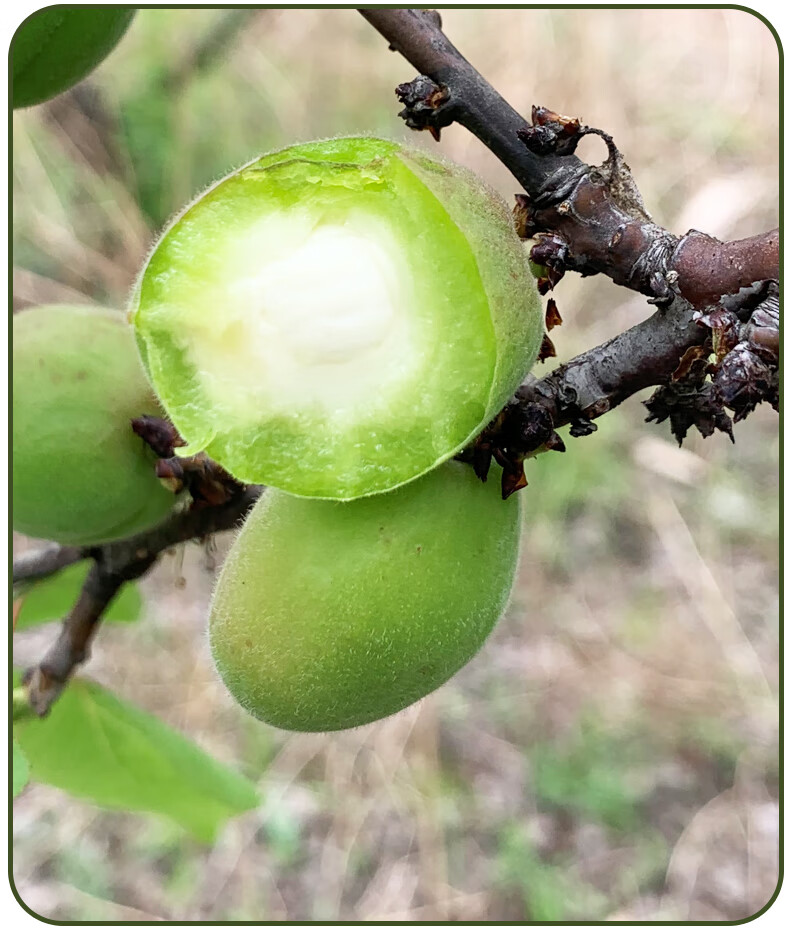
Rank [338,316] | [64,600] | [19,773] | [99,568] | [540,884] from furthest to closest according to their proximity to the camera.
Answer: [540,884] < [64,600] < [99,568] < [19,773] < [338,316]

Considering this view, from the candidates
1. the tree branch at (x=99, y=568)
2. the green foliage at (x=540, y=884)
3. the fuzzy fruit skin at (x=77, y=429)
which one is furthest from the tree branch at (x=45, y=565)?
the green foliage at (x=540, y=884)

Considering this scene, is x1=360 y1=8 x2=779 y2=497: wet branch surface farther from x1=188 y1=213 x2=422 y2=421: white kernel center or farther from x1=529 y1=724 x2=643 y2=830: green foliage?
x1=529 y1=724 x2=643 y2=830: green foliage

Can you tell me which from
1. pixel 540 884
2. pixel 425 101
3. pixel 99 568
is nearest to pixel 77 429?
pixel 99 568

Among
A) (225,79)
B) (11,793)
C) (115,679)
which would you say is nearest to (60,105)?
(225,79)

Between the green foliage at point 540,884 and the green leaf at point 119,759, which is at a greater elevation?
the green leaf at point 119,759

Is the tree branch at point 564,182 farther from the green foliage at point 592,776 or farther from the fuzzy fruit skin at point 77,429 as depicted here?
the green foliage at point 592,776

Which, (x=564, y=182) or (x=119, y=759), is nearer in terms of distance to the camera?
(x=564, y=182)

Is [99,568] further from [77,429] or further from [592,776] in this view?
[592,776]

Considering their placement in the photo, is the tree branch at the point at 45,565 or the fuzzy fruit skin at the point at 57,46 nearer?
the fuzzy fruit skin at the point at 57,46
